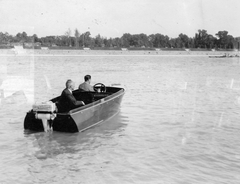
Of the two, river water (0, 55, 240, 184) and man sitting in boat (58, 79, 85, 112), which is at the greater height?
man sitting in boat (58, 79, 85, 112)

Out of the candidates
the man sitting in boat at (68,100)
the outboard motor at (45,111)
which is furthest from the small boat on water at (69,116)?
the man sitting in boat at (68,100)

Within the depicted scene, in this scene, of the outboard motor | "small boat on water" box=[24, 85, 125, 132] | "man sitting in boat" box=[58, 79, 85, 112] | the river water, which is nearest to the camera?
the river water

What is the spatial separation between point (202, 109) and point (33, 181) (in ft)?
37.1

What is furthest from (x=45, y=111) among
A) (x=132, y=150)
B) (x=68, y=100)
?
(x=132, y=150)

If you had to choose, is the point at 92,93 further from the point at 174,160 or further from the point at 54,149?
the point at 174,160

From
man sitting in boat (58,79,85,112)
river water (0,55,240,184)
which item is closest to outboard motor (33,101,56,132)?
river water (0,55,240,184)

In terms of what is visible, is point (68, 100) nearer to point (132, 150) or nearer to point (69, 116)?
point (69, 116)

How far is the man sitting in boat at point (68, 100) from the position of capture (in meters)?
11.5

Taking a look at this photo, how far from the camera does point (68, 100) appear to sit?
11.6 metres

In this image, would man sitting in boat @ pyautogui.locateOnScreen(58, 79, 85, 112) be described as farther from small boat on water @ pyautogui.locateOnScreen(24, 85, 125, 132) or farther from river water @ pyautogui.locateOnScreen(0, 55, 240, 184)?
river water @ pyautogui.locateOnScreen(0, 55, 240, 184)

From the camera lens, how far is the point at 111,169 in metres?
8.48

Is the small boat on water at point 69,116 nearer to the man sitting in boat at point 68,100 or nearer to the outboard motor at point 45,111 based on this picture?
the outboard motor at point 45,111

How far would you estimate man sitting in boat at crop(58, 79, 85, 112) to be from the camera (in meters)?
11.5

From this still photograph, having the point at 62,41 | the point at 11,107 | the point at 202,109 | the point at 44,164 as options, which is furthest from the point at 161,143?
the point at 62,41
